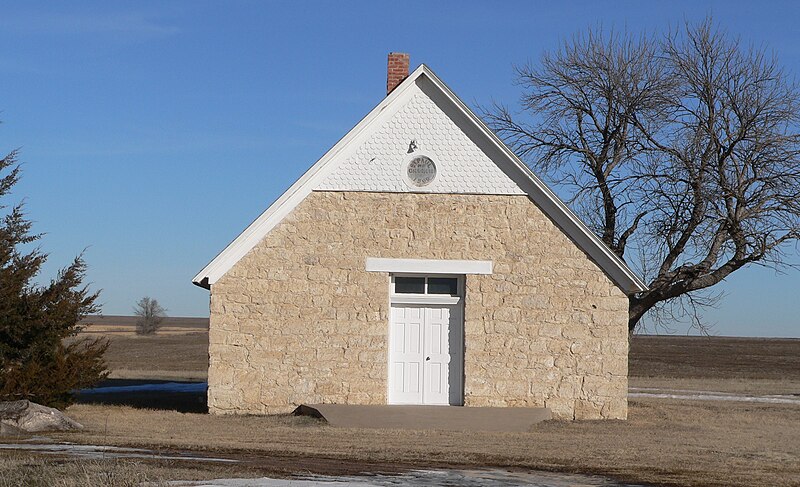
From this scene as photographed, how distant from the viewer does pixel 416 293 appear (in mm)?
18562

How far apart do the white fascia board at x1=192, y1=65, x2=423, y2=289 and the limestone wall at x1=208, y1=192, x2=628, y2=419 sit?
0.16 meters

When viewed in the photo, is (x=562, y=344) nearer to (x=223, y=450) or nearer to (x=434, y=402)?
(x=434, y=402)

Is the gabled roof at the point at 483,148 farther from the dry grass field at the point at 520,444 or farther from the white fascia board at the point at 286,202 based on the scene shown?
the dry grass field at the point at 520,444

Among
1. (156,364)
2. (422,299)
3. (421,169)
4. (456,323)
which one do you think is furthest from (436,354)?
(156,364)

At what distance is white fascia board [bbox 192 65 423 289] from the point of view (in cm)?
1802

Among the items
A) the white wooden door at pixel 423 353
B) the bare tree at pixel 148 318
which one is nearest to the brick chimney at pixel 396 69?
the white wooden door at pixel 423 353

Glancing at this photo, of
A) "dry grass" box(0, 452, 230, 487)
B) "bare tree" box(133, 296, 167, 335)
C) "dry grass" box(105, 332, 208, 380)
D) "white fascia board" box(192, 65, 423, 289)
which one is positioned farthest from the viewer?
"bare tree" box(133, 296, 167, 335)

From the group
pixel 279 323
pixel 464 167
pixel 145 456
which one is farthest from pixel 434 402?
pixel 145 456

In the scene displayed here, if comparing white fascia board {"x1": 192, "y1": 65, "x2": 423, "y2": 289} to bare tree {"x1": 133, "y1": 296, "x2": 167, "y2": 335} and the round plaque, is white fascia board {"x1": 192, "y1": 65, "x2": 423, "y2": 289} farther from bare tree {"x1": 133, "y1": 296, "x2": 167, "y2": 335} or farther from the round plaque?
bare tree {"x1": 133, "y1": 296, "x2": 167, "y2": 335}

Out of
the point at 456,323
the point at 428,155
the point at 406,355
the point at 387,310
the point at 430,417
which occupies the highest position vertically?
the point at 428,155

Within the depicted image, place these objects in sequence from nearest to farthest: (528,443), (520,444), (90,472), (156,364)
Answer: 1. (90,472)
2. (520,444)
3. (528,443)
4. (156,364)

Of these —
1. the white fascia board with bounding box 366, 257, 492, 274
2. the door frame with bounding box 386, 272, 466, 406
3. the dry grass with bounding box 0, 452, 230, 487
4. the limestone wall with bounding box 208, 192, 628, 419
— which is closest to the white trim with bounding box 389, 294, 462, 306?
the door frame with bounding box 386, 272, 466, 406

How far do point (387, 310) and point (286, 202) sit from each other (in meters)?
2.66

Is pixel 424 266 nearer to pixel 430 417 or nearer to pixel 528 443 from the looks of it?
pixel 430 417
